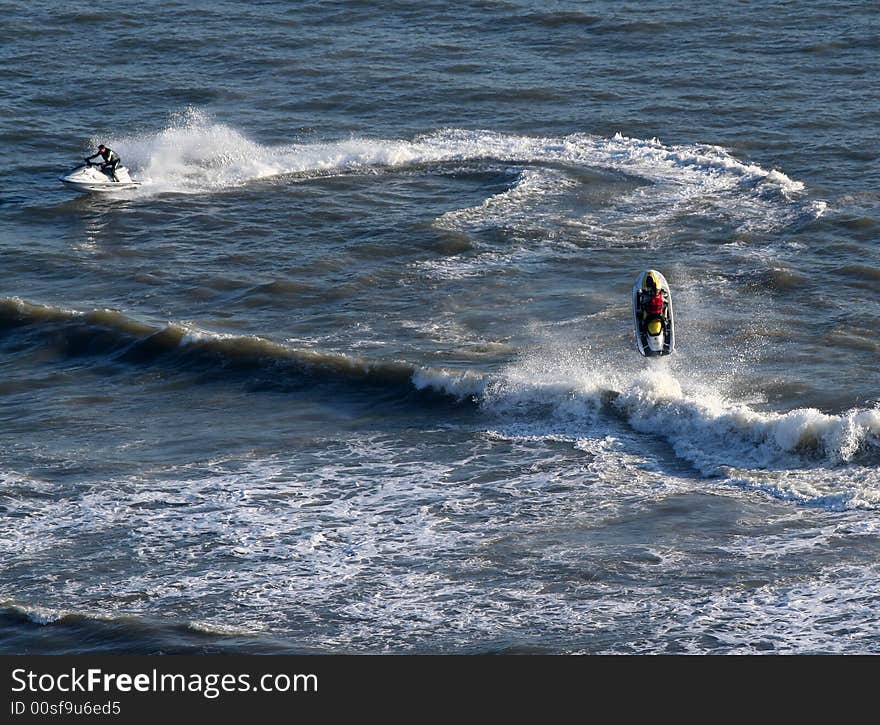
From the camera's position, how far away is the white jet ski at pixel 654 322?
91.1 feet

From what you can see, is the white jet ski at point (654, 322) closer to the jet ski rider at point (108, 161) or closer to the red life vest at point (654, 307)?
the red life vest at point (654, 307)

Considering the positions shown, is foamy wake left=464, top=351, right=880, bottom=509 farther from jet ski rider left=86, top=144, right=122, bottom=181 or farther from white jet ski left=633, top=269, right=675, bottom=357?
jet ski rider left=86, top=144, right=122, bottom=181

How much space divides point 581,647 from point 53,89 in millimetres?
33317

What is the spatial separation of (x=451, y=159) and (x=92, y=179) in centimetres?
964

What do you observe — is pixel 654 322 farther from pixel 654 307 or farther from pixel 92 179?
pixel 92 179

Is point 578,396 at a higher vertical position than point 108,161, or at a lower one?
lower

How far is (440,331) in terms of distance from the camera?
101ft

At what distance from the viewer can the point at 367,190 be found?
129 feet

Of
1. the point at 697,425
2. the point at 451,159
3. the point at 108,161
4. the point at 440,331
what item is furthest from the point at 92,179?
the point at 697,425

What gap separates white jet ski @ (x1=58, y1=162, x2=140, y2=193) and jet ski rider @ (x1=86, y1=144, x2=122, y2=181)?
0.27 ft

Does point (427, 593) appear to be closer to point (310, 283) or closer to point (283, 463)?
point (283, 463)

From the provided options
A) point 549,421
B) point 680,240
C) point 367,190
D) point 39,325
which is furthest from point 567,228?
point 39,325

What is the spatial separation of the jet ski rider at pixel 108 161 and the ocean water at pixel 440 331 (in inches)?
25.2

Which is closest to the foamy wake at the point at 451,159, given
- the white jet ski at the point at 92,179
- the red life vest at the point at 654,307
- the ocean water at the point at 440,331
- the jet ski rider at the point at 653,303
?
the ocean water at the point at 440,331
